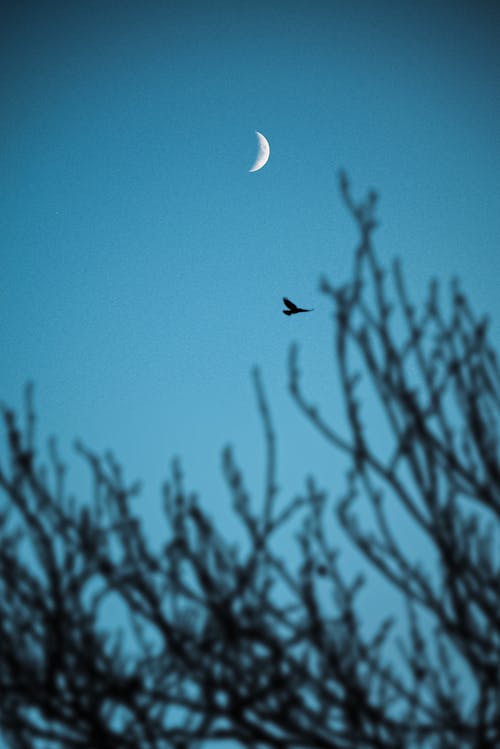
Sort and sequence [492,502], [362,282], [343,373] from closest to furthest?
1. [343,373]
2. [492,502]
3. [362,282]

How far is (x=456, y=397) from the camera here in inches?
109

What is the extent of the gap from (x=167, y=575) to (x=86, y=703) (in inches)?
22.7

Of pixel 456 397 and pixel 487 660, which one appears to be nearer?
pixel 487 660

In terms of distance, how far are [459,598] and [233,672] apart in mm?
932

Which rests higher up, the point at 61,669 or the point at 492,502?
the point at 492,502

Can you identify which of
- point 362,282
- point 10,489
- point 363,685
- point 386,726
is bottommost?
point 386,726

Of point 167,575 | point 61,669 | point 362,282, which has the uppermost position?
point 362,282

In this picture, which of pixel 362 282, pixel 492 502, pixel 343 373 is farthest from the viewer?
pixel 362 282

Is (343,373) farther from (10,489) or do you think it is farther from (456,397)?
(10,489)

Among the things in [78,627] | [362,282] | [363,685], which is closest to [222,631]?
[78,627]

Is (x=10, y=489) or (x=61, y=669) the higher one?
(x=10, y=489)

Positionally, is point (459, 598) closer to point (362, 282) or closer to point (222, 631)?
point (222, 631)

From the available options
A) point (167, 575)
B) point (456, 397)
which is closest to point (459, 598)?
point (456, 397)

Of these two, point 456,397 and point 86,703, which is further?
point 456,397
